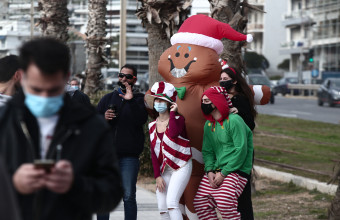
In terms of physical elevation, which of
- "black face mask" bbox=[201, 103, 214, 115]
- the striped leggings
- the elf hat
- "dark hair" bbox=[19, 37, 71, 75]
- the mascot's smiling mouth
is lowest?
the striped leggings

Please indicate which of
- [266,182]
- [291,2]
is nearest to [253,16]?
[291,2]

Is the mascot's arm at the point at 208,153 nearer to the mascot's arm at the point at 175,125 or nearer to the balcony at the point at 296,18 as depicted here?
the mascot's arm at the point at 175,125

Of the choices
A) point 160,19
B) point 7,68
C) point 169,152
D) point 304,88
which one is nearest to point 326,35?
point 304,88

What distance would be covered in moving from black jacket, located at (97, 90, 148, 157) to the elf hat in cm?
20

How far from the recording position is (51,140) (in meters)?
3.08

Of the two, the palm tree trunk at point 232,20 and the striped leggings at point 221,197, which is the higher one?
the palm tree trunk at point 232,20

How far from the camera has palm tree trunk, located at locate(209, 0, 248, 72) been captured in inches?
384

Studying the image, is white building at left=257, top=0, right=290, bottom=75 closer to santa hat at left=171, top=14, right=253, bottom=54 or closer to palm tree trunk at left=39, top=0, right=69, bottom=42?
palm tree trunk at left=39, top=0, right=69, bottom=42

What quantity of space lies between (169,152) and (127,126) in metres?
0.65

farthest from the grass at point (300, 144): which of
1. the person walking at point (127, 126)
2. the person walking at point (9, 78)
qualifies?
the person walking at point (9, 78)

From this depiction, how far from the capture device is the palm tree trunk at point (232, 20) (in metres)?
9.77

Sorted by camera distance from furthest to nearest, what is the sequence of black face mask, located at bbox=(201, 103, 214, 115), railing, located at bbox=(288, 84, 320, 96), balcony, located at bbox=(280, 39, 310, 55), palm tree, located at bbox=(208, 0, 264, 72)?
1. balcony, located at bbox=(280, 39, 310, 55)
2. railing, located at bbox=(288, 84, 320, 96)
3. palm tree, located at bbox=(208, 0, 264, 72)
4. black face mask, located at bbox=(201, 103, 214, 115)

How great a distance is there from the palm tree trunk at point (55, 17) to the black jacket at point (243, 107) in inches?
420

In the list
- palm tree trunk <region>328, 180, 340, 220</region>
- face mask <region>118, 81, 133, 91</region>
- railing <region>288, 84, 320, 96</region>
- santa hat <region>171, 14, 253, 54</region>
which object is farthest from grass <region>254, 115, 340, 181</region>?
railing <region>288, 84, 320, 96</region>
